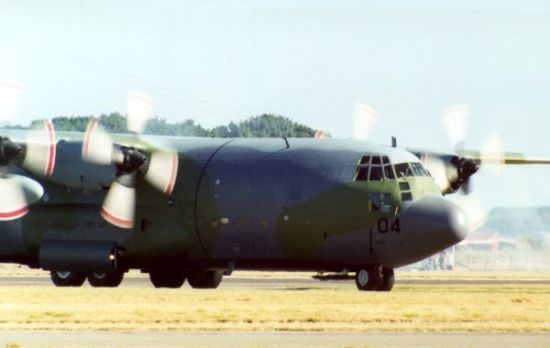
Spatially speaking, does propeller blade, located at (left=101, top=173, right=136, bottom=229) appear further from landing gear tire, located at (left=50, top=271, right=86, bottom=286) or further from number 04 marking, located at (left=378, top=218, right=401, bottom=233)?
number 04 marking, located at (left=378, top=218, right=401, bottom=233)

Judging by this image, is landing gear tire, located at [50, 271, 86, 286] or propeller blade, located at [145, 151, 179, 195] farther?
landing gear tire, located at [50, 271, 86, 286]

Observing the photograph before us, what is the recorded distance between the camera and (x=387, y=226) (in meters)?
39.8

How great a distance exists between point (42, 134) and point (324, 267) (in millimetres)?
10310

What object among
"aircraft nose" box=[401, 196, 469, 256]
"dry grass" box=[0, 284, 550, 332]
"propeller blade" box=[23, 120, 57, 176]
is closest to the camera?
"dry grass" box=[0, 284, 550, 332]

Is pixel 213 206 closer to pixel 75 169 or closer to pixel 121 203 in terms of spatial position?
pixel 121 203

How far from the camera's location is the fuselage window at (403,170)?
132 ft

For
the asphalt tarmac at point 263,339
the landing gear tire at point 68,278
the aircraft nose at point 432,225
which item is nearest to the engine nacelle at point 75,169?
the landing gear tire at point 68,278

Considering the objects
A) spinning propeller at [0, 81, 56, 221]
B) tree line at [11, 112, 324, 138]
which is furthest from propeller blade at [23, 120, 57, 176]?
tree line at [11, 112, 324, 138]

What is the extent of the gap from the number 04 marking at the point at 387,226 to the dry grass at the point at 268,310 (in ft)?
6.72

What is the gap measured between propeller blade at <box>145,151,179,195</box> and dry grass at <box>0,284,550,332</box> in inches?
140

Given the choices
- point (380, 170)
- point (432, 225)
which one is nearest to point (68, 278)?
point (380, 170)

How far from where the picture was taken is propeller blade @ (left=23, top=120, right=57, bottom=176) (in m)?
41.1

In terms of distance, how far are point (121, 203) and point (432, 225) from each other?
10726 millimetres

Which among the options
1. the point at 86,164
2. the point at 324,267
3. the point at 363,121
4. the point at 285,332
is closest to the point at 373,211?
the point at 324,267
